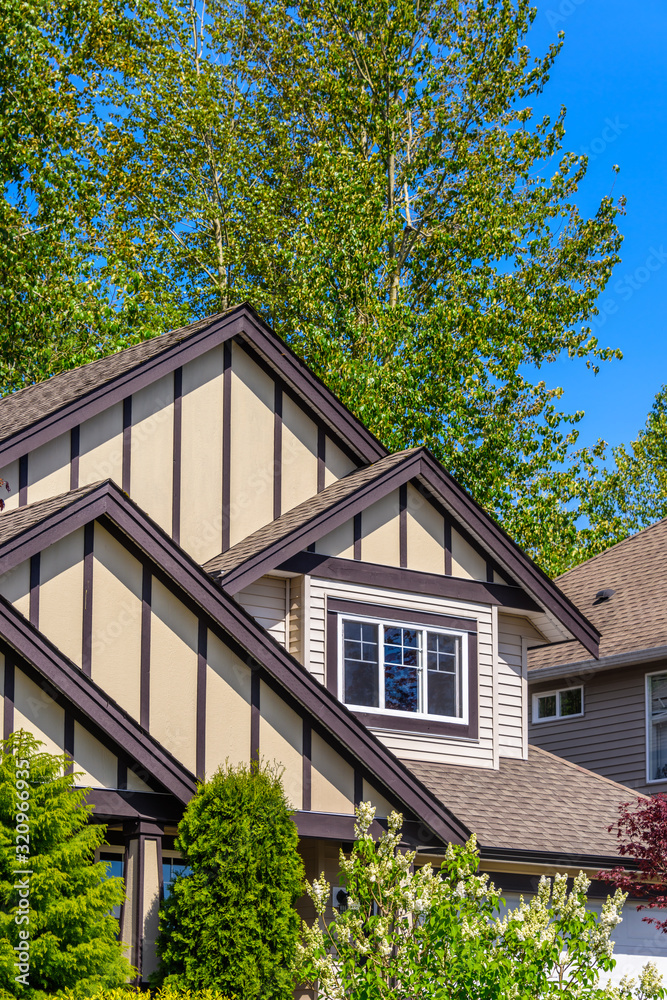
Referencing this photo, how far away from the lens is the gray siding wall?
21.4 m

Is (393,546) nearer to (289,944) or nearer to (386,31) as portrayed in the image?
(289,944)

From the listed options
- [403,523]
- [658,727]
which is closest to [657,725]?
[658,727]

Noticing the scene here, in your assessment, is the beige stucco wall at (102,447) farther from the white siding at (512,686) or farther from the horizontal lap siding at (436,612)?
the white siding at (512,686)

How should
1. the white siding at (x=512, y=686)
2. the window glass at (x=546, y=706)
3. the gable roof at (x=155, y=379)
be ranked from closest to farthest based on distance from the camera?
the gable roof at (x=155, y=379), the white siding at (x=512, y=686), the window glass at (x=546, y=706)

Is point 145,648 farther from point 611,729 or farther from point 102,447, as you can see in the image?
point 611,729

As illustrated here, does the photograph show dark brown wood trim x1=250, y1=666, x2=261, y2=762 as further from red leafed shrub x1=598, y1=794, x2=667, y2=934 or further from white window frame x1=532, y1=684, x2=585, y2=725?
white window frame x1=532, y1=684, x2=585, y2=725

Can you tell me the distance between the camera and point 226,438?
16.9m

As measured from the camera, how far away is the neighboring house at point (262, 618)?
1160 cm

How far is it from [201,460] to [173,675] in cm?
490

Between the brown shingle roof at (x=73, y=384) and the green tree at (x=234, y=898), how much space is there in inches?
239

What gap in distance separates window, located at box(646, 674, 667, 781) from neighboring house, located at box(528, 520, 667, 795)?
17 mm

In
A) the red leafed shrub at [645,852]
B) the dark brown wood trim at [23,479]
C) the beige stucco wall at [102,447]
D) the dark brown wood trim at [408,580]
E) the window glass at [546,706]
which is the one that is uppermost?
the beige stucco wall at [102,447]

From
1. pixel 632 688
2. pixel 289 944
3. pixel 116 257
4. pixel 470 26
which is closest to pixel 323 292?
pixel 116 257

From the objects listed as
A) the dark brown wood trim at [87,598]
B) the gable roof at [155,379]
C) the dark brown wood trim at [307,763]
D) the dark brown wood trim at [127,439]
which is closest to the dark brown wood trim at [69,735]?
the dark brown wood trim at [87,598]
